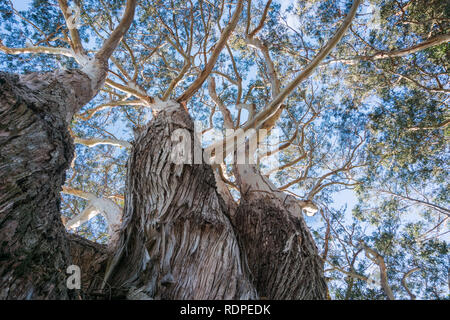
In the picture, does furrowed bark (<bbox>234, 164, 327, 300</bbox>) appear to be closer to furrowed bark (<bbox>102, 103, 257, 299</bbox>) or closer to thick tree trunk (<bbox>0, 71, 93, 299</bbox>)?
furrowed bark (<bbox>102, 103, 257, 299</bbox>)

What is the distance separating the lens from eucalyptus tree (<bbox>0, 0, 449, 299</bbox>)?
1.61 meters

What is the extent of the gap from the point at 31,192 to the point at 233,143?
251 cm

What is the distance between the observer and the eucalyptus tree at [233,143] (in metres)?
1.61

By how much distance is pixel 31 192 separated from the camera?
49.4 inches

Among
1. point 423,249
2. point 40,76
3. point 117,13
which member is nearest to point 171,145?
point 40,76

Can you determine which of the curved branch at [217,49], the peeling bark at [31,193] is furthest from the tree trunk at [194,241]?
the curved branch at [217,49]

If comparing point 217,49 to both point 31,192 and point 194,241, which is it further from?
point 31,192

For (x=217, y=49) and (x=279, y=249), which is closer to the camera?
(x=279, y=249)

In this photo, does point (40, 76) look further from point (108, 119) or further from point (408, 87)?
point (408, 87)

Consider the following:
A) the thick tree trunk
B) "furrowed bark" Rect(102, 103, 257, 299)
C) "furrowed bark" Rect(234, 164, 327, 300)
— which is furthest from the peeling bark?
"furrowed bark" Rect(234, 164, 327, 300)

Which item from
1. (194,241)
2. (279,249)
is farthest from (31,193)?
(279,249)

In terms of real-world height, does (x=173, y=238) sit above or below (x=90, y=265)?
above

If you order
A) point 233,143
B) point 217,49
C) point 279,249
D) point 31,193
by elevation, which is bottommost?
point 279,249

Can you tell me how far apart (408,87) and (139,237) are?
6732mm
